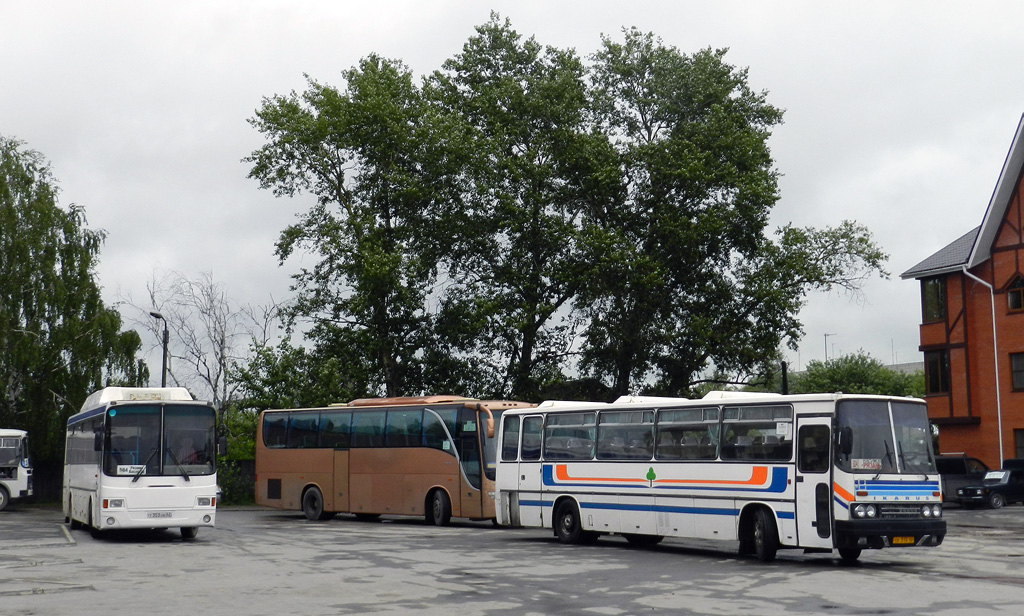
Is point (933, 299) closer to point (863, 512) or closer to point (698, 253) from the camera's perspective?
point (698, 253)

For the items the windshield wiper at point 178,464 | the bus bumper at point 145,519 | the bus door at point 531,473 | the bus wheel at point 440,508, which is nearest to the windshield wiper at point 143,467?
the windshield wiper at point 178,464

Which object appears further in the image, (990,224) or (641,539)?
(990,224)

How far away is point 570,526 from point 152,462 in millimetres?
8303

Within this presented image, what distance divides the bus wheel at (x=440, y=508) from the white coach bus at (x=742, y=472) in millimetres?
5358

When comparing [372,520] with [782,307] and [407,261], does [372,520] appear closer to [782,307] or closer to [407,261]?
[407,261]

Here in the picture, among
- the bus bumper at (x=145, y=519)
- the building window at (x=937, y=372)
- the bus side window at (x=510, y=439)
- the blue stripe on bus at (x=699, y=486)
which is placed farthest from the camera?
the building window at (x=937, y=372)

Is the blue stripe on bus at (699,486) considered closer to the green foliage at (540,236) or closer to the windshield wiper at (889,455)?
the windshield wiper at (889,455)

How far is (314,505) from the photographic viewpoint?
1325 inches

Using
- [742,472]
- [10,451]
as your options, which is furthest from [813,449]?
[10,451]

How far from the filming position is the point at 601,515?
72.8 feet

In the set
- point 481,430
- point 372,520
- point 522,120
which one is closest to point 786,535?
point 481,430

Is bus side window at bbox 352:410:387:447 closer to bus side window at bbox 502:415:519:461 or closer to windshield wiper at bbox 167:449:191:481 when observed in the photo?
bus side window at bbox 502:415:519:461

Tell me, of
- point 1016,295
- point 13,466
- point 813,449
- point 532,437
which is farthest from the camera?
point 1016,295

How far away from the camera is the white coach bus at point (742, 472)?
57.6 feet
